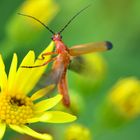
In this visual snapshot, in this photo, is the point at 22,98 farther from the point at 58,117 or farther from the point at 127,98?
the point at 127,98

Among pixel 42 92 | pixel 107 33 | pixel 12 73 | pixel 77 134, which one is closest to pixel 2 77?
pixel 12 73

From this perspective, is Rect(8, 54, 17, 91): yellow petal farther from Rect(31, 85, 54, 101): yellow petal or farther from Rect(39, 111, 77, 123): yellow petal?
Rect(39, 111, 77, 123): yellow petal

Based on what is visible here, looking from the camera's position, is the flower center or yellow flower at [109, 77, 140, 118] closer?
the flower center

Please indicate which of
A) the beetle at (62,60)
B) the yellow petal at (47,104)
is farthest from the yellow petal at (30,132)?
the beetle at (62,60)

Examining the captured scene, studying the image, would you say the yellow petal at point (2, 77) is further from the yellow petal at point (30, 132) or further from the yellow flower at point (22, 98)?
the yellow petal at point (30, 132)

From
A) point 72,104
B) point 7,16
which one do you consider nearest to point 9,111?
point 72,104

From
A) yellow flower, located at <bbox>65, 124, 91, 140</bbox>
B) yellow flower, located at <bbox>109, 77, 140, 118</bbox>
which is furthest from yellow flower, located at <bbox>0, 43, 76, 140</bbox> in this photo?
yellow flower, located at <bbox>109, 77, 140, 118</bbox>
